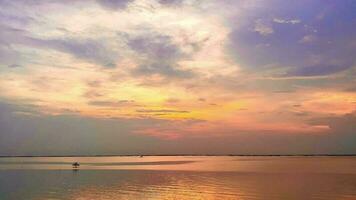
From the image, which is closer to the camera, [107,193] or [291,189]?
[107,193]

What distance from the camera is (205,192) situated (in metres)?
51.8

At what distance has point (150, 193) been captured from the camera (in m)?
51.8

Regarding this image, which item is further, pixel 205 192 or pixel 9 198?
pixel 205 192

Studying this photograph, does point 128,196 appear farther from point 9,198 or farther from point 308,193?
point 308,193

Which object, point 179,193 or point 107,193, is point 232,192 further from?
point 107,193

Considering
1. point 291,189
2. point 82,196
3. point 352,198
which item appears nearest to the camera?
point 352,198

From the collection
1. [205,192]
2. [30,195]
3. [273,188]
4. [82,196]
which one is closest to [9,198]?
[30,195]

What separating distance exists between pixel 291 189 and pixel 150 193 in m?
18.4

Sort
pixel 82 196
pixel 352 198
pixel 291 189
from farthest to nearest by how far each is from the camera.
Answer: pixel 291 189 < pixel 82 196 < pixel 352 198

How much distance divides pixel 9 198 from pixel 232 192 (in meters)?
25.9

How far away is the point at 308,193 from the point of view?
50688 millimetres

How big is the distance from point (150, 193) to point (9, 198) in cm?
1613

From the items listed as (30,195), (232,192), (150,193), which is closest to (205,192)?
(232,192)

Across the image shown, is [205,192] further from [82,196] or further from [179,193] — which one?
[82,196]
